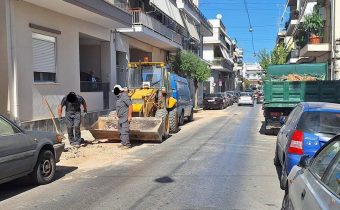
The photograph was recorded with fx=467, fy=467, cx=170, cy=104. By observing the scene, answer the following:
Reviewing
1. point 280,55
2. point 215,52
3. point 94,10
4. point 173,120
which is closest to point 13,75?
point 94,10

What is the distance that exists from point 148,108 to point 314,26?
18.3 m

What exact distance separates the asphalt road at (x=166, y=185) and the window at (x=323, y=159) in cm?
250

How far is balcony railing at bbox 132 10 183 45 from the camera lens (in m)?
25.7

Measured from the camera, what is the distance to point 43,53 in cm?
1738

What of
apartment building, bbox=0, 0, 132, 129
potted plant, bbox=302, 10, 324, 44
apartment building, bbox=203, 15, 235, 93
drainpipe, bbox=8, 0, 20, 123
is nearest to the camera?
drainpipe, bbox=8, 0, 20, 123

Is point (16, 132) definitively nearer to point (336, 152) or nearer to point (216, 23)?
point (336, 152)

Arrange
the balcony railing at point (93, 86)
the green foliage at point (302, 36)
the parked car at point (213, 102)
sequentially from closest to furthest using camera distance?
the balcony railing at point (93, 86) → the green foliage at point (302, 36) → the parked car at point (213, 102)

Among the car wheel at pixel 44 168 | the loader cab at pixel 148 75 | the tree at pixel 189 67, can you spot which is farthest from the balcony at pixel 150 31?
the car wheel at pixel 44 168

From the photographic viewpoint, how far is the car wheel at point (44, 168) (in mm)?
8305

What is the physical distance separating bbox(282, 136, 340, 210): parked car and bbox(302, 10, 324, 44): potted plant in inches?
1070

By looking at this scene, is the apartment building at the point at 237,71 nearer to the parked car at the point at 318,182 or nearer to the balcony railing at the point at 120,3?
the balcony railing at the point at 120,3

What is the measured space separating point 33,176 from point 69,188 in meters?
0.69

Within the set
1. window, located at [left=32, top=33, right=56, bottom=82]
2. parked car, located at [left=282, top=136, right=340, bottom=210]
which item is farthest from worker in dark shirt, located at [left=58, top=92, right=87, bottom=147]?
parked car, located at [left=282, top=136, right=340, bottom=210]

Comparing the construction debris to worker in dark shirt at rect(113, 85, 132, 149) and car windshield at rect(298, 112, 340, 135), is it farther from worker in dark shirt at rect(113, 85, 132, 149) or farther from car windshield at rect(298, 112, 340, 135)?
car windshield at rect(298, 112, 340, 135)
